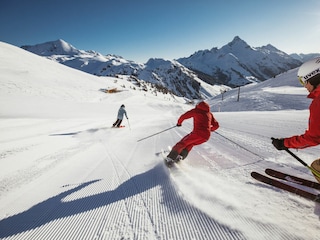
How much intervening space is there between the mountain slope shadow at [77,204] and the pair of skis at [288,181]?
1673 mm

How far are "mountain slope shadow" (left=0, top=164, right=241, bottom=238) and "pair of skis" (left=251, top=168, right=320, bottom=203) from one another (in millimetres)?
1673

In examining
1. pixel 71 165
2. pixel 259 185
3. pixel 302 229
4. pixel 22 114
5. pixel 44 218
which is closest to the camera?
pixel 302 229

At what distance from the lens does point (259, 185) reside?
367cm

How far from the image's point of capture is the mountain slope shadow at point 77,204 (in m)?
2.78

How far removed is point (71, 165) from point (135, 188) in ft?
8.75

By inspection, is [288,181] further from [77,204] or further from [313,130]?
[77,204]

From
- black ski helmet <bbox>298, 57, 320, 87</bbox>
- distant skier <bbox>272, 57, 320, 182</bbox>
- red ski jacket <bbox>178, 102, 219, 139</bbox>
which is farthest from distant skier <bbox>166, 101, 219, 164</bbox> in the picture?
black ski helmet <bbox>298, 57, 320, 87</bbox>

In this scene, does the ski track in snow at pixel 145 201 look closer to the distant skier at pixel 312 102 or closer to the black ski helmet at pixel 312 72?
the distant skier at pixel 312 102

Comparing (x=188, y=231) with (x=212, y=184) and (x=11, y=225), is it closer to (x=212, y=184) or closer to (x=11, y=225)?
(x=212, y=184)

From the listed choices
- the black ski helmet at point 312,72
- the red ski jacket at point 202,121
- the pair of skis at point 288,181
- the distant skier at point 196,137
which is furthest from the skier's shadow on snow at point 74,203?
the black ski helmet at point 312,72

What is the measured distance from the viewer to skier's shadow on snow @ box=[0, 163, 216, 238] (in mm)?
2793

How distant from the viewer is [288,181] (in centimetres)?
377

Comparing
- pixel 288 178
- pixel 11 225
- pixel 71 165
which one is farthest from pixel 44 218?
pixel 288 178

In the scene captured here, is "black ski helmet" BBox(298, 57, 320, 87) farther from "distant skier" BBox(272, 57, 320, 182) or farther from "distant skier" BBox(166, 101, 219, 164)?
"distant skier" BBox(166, 101, 219, 164)
